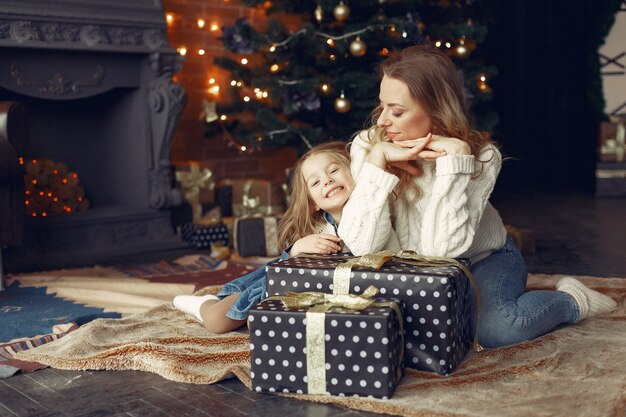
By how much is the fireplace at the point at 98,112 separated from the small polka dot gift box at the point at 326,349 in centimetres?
233

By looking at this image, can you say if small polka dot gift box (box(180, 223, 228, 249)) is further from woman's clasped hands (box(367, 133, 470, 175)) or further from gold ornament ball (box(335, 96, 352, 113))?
woman's clasped hands (box(367, 133, 470, 175))

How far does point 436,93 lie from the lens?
231 cm

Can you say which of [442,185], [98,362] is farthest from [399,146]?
[98,362]

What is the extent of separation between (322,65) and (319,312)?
8.91 ft

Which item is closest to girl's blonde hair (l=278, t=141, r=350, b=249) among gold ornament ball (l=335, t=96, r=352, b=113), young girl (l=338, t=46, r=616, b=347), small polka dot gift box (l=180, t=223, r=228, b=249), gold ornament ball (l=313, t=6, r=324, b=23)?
young girl (l=338, t=46, r=616, b=347)

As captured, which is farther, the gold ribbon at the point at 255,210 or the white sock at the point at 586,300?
the gold ribbon at the point at 255,210

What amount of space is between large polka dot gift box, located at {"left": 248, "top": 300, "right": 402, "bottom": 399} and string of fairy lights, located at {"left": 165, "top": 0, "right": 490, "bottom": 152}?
250 cm

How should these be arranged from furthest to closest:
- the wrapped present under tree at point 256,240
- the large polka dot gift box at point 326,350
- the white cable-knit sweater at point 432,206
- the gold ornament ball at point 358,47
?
the gold ornament ball at point 358,47 < the wrapped present under tree at point 256,240 < the white cable-knit sweater at point 432,206 < the large polka dot gift box at point 326,350

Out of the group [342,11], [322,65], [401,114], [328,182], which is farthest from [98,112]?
[401,114]

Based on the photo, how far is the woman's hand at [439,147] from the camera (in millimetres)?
2229

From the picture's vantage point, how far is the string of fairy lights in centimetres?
434

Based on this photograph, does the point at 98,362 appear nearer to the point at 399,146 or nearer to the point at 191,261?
the point at 399,146

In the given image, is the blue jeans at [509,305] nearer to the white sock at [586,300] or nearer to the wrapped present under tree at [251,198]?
the white sock at [586,300]

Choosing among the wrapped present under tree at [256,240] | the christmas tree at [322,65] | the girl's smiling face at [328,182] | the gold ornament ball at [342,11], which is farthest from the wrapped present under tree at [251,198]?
the girl's smiling face at [328,182]
